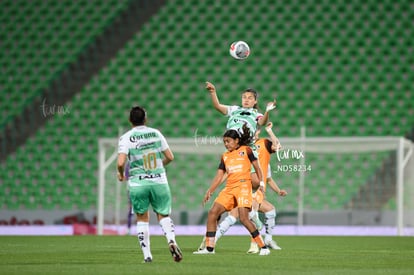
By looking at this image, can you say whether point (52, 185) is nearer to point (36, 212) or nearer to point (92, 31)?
point (36, 212)

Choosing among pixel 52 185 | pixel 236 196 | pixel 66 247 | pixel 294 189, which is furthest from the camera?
pixel 52 185

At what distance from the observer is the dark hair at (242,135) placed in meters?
9.08

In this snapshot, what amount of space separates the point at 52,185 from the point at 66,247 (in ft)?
30.1

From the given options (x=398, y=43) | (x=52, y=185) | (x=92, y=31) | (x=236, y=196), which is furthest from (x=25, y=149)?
(x=236, y=196)

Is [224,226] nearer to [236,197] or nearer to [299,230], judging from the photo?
[236,197]

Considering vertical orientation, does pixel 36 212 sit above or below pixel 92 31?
below

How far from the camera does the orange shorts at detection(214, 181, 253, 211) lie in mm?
8977

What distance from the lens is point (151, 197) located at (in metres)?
7.72

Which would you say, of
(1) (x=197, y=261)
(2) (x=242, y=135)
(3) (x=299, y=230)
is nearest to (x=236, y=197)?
(2) (x=242, y=135)

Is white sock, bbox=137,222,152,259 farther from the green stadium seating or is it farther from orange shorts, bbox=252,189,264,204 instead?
the green stadium seating

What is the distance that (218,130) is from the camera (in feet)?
65.8

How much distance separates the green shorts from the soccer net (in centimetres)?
818

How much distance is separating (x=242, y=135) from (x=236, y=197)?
765 mm

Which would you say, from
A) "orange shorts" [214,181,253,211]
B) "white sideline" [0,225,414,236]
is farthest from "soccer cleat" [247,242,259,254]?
"white sideline" [0,225,414,236]
